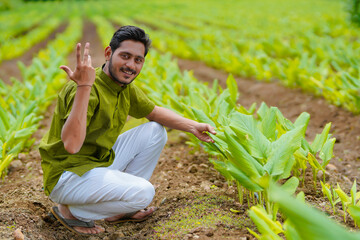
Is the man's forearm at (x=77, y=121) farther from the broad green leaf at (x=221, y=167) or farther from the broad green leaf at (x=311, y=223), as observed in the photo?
the broad green leaf at (x=311, y=223)

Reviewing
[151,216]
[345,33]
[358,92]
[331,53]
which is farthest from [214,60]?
[151,216]

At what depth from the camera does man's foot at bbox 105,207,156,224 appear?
2338mm

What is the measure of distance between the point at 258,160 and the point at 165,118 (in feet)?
2.22

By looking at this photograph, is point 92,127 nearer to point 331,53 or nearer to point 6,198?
point 6,198

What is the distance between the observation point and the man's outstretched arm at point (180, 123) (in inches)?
93.6

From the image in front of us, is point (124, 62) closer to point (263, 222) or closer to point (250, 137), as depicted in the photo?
point (250, 137)

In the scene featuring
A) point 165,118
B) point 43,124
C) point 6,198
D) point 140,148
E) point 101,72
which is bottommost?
point 43,124

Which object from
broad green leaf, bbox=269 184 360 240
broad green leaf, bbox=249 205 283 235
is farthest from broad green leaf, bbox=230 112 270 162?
broad green leaf, bbox=269 184 360 240

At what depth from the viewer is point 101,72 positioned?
6.91 ft

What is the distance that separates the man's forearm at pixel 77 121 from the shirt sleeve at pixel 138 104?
57cm

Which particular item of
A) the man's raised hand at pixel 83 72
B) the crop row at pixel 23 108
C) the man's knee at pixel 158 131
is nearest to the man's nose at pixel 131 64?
the man's raised hand at pixel 83 72

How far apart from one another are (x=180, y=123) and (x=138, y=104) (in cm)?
28

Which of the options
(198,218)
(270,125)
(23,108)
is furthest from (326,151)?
(23,108)

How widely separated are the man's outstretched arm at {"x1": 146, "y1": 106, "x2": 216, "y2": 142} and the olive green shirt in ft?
1.05
